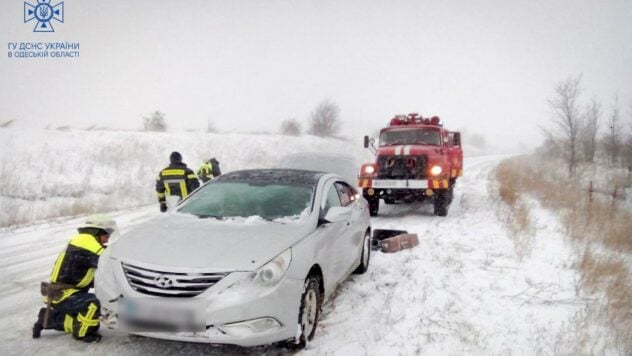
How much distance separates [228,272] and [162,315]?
0.54m

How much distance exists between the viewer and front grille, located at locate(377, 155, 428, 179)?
1020cm

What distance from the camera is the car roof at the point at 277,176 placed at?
4.84m

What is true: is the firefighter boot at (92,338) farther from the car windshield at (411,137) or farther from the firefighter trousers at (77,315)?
the car windshield at (411,137)

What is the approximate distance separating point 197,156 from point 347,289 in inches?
930

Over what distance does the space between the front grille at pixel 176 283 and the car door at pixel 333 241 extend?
4.21ft

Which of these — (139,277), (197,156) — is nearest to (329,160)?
(139,277)

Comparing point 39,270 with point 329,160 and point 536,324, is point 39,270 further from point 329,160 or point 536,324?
point 329,160

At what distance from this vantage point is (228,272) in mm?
3012

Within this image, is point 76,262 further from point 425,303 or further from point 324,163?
point 324,163

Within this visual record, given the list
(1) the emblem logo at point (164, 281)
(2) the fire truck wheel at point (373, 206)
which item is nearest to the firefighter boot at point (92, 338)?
(1) the emblem logo at point (164, 281)

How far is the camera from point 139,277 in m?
3.07

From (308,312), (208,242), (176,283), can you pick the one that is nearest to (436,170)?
(308,312)

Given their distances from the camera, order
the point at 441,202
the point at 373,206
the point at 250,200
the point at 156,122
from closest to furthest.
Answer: the point at 250,200 < the point at 441,202 < the point at 373,206 < the point at 156,122

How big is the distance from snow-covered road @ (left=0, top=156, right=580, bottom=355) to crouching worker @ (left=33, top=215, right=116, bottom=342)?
121 millimetres
